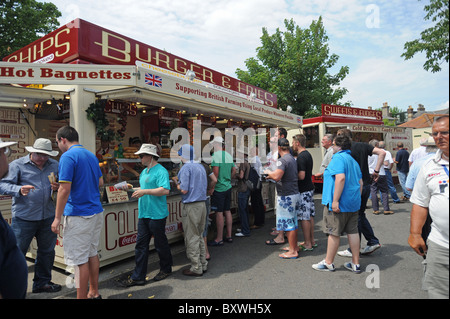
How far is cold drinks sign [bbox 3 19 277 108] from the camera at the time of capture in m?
4.68

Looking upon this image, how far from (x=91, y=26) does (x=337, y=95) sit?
54.1 feet

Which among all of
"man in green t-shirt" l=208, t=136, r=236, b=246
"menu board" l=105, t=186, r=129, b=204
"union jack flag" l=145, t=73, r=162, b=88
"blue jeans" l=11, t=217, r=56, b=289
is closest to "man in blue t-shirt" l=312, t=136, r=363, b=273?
"man in green t-shirt" l=208, t=136, r=236, b=246

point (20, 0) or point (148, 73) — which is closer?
point (148, 73)

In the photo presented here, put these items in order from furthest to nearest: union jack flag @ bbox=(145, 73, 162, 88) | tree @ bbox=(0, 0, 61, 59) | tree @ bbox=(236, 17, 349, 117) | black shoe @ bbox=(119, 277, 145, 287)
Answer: tree @ bbox=(236, 17, 349, 117) → tree @ bbox=(0, 0, 61, 59) → union jack flag @ bbox=(145, 73, 162, 88) → black shoe @ bbox=(119, 277, 145, 287)

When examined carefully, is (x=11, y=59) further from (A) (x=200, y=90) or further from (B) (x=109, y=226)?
(B) (x=109, y=226)

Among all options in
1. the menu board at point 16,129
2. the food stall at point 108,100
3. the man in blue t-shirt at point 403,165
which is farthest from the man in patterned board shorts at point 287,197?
the man in blue t-shirt at point 403,165

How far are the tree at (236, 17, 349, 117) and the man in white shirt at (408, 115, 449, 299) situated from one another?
15374 mm

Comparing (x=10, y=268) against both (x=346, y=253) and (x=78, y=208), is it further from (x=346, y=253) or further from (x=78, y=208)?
(x=346, y=253)

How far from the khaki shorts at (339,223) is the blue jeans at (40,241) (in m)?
3.55

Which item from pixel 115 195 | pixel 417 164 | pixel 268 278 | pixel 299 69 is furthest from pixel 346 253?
pixel 299 69

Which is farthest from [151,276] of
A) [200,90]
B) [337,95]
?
[337,95]

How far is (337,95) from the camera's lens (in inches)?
714

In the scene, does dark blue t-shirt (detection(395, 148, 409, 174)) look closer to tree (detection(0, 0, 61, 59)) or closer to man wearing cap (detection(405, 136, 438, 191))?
man wearing cap (detection(405, 136, 438, 191))

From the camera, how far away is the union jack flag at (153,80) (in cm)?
411
